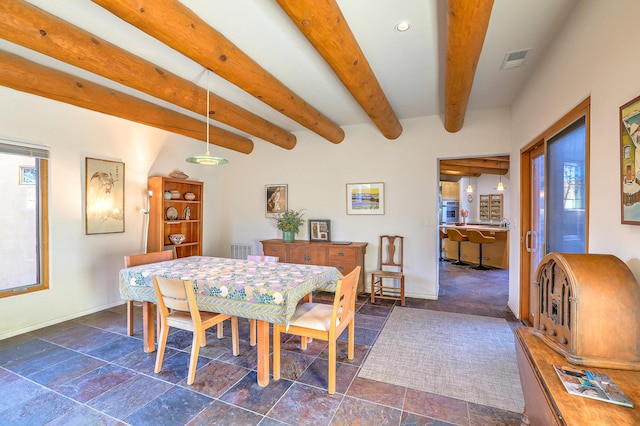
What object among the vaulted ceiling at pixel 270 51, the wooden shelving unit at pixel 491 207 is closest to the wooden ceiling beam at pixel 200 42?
the vaulted ceiling at pixel 270 51

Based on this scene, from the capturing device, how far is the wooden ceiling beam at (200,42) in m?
1.70

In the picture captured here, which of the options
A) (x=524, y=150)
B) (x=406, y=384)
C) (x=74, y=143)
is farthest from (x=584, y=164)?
(x=74, y=143)

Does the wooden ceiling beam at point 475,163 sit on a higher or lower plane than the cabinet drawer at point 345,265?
higher

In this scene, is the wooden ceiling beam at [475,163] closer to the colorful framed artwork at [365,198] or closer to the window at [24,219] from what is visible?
the colorful framed artwork at [365,198]

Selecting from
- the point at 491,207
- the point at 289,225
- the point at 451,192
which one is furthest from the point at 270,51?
the point at 451,192

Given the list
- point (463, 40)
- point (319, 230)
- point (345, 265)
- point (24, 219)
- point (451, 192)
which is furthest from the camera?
point (451, 192)

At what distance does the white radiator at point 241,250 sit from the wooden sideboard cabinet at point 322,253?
87 centimetres

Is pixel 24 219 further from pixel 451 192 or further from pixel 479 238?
pixel 451 192

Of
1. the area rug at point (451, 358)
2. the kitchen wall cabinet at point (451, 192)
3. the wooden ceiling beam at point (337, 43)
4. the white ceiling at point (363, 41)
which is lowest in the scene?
the area rug at point (451, 358)

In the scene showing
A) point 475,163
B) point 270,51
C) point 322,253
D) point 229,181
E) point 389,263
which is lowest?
point 389,263

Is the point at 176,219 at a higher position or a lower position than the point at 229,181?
lower

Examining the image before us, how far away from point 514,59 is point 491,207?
328 inches

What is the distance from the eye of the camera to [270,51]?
248 centimetres

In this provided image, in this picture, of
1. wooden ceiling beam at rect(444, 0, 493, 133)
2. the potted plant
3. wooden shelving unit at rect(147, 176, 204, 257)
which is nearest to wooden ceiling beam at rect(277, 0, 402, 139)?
wooden ceiling beam at rect(444, 0, 493, 133)
